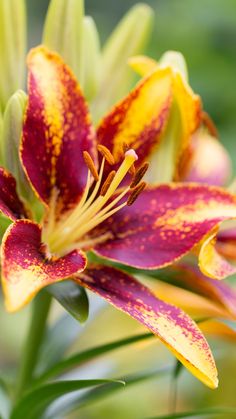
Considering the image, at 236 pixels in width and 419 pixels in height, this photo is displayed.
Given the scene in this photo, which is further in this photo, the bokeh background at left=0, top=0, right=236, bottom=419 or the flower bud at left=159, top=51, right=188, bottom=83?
the bokeh background at left=0, top=0, right=236, bottom=419

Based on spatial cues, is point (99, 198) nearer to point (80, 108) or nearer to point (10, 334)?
point (80, 108)

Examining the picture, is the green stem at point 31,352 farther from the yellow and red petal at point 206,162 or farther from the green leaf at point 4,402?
the yellow and red petal at point 206,162

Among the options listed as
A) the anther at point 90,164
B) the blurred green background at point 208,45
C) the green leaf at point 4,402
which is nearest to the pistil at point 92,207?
the anther at point 90,164

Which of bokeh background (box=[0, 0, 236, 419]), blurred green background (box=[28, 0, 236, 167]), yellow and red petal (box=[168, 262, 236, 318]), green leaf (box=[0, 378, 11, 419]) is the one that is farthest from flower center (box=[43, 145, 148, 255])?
blurred green background (box=[28, 0, 236, 167])

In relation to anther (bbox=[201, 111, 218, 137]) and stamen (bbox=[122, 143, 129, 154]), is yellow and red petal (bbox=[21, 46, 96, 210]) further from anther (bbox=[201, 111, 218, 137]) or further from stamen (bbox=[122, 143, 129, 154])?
anther (bbox=[201, 111, 218, 137])

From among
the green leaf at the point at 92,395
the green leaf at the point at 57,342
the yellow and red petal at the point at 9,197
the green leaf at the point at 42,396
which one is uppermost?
the yellow and red petal at the point at 9,197

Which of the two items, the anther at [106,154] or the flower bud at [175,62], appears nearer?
the anther at [106,154]

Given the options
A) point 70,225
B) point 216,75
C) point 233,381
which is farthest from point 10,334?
point 70,225
